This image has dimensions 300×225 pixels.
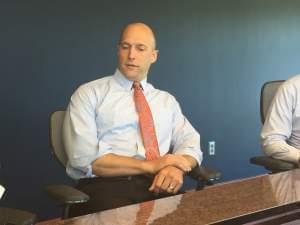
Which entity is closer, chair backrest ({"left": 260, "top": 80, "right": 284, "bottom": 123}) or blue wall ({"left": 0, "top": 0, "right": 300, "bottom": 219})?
chair backrest ({"left": 260, "top": 80, "right": 284, "bottom": 123})

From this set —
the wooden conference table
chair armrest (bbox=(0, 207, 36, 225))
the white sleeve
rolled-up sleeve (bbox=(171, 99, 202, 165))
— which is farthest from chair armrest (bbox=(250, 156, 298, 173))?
chair armrest (bbox=(0, 207, 36, 225))

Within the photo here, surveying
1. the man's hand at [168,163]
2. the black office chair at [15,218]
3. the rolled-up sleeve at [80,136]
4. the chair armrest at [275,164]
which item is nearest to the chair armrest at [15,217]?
the black office chair at [15,218]

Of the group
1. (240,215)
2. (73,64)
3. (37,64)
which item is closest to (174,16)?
(73,64)

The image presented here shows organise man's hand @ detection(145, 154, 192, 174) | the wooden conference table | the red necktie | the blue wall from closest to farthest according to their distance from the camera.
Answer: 1. the wooden conference table
2. man's hand @ detection(145, 154, 192, 174)
3. the red necktie
4. the blue wall

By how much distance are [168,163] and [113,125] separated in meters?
0.31

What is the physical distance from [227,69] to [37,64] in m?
1.77

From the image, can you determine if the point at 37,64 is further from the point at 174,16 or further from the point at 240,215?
the point at 240,215

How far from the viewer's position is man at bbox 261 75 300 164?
256 cm

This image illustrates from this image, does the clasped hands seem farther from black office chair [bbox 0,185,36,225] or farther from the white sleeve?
black office chair [bbox 0,185,36,225]

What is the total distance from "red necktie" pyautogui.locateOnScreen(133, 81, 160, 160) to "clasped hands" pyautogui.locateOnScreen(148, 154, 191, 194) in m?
0.08

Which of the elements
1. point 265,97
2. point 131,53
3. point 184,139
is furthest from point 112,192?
point 265,97

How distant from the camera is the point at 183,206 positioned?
144cm

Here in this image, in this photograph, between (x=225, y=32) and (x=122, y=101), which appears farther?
(x=225, y=32)

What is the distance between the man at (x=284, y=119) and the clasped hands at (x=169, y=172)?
58 centimetres
